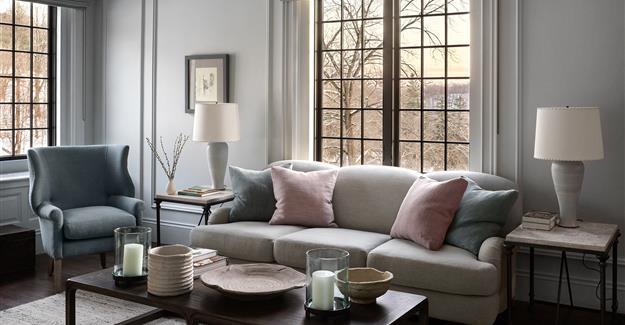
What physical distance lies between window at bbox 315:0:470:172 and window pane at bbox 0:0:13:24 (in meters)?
2.73

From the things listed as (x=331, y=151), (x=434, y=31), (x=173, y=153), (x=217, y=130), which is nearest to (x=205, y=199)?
(x=217, y=130)

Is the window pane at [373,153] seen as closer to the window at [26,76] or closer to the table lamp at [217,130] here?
the table lamp at [217,130]

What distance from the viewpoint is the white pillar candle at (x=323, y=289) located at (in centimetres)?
245

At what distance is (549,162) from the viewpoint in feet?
13.4

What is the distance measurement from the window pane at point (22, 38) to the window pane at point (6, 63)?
11 cm

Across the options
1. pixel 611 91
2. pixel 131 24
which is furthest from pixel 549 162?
pixel 131 24

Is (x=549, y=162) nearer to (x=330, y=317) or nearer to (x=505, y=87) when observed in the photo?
(x=505, y=87)

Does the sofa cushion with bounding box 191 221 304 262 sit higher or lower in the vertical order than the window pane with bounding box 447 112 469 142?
lower

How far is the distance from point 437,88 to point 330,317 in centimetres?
252

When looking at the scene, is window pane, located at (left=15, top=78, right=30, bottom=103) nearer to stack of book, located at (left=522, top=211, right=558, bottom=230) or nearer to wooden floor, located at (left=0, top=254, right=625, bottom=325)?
wooden floor, located at (left=0, top=254, right=625, bottom=325)

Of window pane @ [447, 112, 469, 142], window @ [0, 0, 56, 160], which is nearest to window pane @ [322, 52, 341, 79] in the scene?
window pane @ [447, 112, 469, 142]

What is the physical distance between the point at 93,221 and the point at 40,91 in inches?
74.0

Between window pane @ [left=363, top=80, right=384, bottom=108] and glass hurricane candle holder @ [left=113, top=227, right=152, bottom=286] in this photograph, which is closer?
glass hurricane candle holder @ [left=113, top=227, right=152, bottom=286]

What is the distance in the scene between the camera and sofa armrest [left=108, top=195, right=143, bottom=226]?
4996 mm
